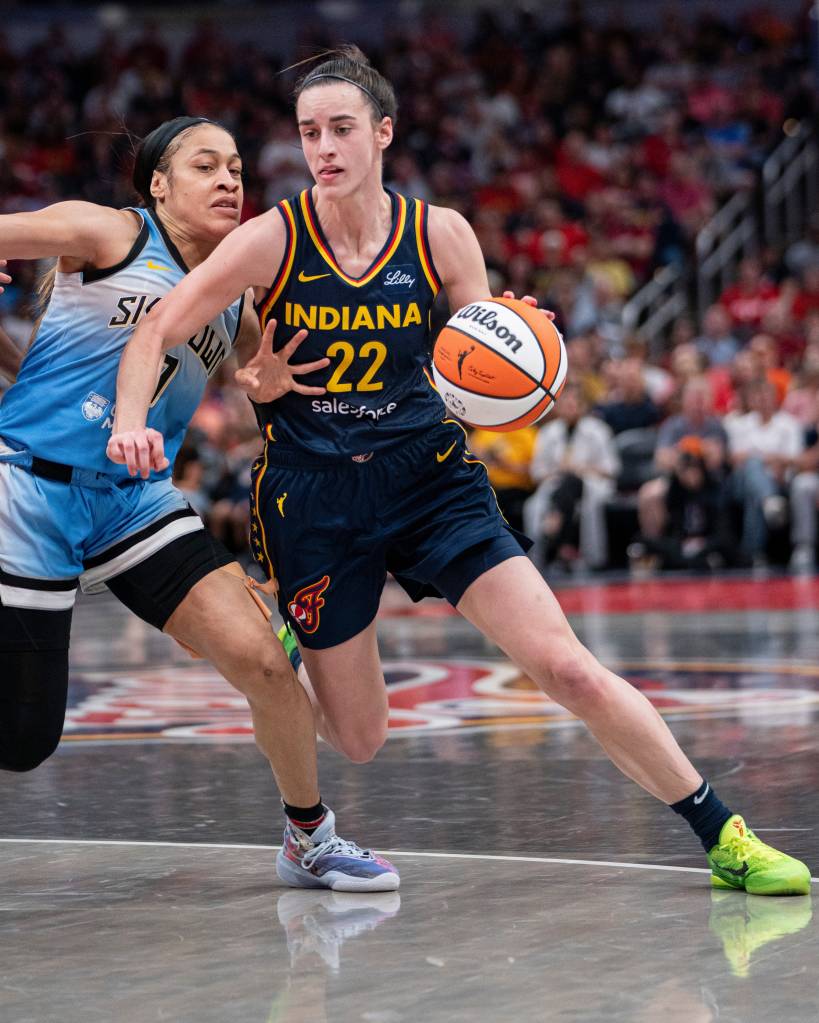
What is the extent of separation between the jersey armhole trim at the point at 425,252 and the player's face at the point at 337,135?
19 centimetres

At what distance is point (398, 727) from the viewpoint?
23.7 ft

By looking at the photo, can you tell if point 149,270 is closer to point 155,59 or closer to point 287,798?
point 287,798

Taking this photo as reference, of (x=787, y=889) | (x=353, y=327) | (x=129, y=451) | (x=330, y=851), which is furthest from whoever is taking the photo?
(x=330, y=851)

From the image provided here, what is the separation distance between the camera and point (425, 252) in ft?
14.9

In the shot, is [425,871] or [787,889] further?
[425,871]

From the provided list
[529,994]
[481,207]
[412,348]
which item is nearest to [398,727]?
[412,348]

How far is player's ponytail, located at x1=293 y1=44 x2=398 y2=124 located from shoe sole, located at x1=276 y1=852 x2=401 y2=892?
1999 millimetres

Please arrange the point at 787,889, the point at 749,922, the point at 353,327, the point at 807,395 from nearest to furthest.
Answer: the point at 749,922, the point at 787,889, the point at 353,327, the point at 807,395

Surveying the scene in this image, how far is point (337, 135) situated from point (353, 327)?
50 centimetres

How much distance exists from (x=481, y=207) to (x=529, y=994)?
17.1 meters

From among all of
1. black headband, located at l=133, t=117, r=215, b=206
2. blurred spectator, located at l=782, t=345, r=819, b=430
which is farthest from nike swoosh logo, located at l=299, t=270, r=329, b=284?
blurred spectator, located at l=782, t=345, r=819, b=430

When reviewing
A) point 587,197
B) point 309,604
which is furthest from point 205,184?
point 587,197

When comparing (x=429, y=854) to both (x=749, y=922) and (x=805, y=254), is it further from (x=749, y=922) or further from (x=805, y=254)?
(x=805, y=254)

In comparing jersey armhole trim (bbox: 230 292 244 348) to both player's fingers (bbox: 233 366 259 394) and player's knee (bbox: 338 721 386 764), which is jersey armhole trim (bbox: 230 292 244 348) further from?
player's knee (bbox: 338 721 386 764)
